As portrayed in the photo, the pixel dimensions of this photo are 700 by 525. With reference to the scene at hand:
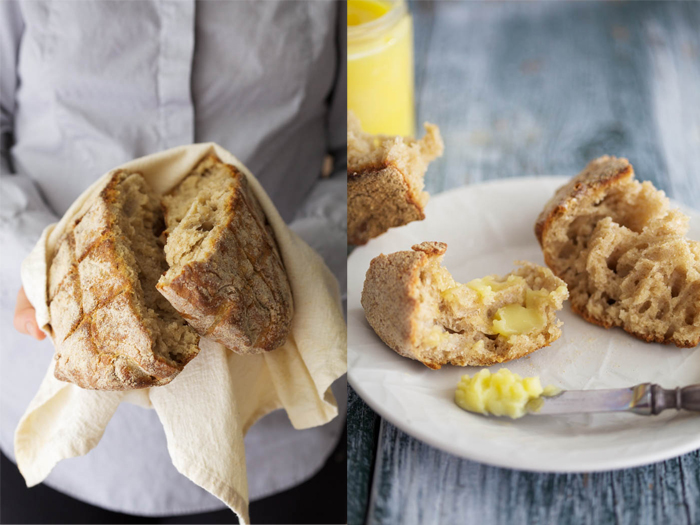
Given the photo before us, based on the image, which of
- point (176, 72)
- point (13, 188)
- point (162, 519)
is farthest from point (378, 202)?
point (162, 519)

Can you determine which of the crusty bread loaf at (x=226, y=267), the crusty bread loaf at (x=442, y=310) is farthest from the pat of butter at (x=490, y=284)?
the crusty bread loaf at (x=226, y=267)

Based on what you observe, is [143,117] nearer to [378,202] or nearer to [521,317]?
[378,202]

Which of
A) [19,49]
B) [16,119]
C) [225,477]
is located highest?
[19,49]

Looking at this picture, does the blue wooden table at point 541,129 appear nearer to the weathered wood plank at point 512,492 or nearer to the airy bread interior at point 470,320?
the weathered wood plank at point 512,492

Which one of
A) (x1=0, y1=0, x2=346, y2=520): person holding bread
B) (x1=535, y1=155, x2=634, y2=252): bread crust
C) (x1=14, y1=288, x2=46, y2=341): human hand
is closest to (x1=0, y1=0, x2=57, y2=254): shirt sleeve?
(x1=0, y1=0, x2=346, y2=520): person holding bread

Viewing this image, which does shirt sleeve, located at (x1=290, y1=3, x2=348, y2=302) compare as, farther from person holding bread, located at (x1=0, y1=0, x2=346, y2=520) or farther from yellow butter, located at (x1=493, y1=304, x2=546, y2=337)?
yellow butter, located at (x1=493, y1=304, x2=546, y2=337)

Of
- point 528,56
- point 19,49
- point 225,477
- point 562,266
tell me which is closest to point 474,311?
point 562,266

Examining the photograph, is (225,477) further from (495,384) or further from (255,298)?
(495,384)
